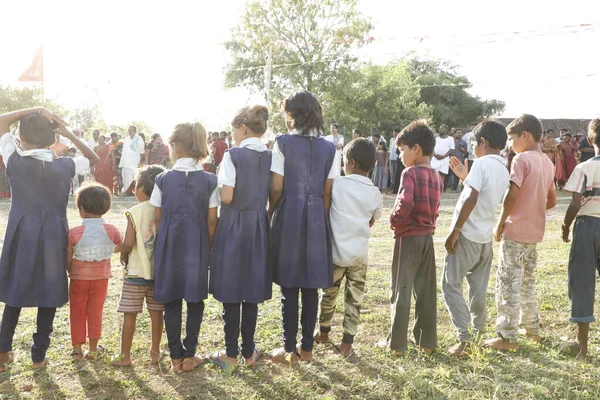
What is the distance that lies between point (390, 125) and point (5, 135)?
3225 cm

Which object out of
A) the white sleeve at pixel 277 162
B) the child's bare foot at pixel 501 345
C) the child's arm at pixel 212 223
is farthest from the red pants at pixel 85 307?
the child's bare foot at pixel 501 345

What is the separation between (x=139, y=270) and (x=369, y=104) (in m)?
32.1

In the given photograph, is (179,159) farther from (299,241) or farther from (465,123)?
(465,123)

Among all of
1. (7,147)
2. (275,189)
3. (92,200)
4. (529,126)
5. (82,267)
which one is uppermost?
(529,126)

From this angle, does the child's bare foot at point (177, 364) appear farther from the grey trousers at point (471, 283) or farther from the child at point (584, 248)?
the child at point (584, 248)

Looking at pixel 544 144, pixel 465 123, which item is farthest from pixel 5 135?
pixel 465 123

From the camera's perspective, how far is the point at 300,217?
3637 millimetres

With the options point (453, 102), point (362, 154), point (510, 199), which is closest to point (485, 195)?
point (510, 199)

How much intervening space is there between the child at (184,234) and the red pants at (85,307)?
Answer: 543 millimetres

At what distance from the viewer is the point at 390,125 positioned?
34.8 m

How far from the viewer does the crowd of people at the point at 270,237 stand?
3.54m

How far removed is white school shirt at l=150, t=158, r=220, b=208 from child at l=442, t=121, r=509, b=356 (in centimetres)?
156

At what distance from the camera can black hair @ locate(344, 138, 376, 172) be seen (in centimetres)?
392

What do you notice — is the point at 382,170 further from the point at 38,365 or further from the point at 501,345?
the point at 38,365
